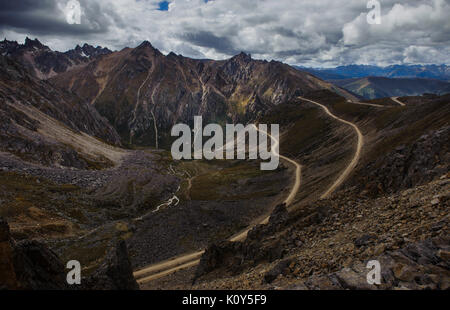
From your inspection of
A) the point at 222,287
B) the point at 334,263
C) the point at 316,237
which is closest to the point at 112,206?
the point at 222,287

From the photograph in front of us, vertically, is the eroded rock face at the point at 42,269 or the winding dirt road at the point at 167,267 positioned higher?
the eroded rock face at the point at 42,269

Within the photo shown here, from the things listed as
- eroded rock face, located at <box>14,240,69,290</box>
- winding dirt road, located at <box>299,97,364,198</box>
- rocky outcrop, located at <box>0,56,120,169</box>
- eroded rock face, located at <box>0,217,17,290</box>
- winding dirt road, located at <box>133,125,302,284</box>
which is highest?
rocky outcrop, located at <box>0,56,120,169</box>

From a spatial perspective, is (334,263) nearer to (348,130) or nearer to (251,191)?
(251,191)

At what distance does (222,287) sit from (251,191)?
70.0 m

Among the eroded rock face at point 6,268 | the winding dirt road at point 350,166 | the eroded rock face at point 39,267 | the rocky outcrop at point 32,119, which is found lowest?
the eroded rock face at point 39,267

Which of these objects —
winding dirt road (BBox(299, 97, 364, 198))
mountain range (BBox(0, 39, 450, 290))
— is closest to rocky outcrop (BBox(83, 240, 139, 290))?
mountain range (BBox(0, 39, 450, 290))

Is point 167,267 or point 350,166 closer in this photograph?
point 167,267

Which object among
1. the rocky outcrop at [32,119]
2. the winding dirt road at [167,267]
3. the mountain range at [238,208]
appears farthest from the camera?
the rocky outcrop at [32,119]

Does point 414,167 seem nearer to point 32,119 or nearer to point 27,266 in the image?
point 27,266

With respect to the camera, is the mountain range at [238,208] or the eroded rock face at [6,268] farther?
the mountain range at [238,208]

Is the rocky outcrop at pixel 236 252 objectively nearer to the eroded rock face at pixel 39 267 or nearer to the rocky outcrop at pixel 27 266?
the eroded rock face at pixel 39 267

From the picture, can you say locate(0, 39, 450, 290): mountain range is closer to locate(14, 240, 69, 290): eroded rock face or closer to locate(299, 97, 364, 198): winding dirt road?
locate(14, 240, 69, 290): eroded rock face

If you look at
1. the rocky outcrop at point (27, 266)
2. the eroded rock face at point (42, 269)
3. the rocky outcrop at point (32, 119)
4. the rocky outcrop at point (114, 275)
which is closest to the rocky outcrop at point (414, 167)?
the rocky outcrop at point (114, 275)

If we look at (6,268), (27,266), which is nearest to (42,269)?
(27,266)
